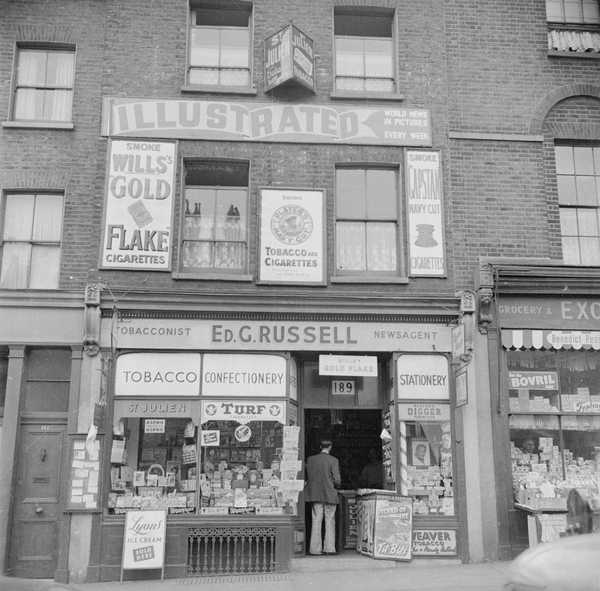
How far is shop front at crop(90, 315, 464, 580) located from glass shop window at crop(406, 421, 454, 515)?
2cm

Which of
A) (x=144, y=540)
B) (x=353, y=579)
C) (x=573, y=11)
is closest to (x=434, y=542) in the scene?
(x=353, y=579)

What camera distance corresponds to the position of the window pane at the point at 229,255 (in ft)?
42.1

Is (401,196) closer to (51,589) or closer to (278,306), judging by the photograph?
(278,306)

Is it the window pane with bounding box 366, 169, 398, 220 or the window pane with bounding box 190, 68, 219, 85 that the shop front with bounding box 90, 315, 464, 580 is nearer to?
the window pane with bounding box 366, 169, 398, 220

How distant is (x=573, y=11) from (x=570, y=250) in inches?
192

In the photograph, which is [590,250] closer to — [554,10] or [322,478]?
[554,10]

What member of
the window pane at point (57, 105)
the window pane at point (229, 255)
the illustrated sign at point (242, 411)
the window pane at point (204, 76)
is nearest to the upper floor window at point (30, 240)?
the window pane at point (57, 105)

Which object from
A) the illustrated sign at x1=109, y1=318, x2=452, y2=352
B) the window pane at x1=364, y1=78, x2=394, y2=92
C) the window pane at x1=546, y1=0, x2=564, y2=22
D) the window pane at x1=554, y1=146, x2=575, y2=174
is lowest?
the illustrated sign at x1=109, y1=318, x2=452, y2=352

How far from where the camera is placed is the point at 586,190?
1355 centimetres

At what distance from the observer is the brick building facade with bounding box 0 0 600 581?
11.9 metres

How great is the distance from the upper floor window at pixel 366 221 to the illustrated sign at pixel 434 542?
447 centimetres

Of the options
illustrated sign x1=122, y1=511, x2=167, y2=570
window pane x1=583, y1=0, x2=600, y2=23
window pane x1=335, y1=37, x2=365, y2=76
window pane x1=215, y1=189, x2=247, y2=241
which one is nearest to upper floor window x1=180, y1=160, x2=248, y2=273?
window pane x1=215, y1=189, x2=247, y2=241

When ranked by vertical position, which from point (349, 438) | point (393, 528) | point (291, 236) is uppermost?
point (291, 236)

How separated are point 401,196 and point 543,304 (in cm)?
315
